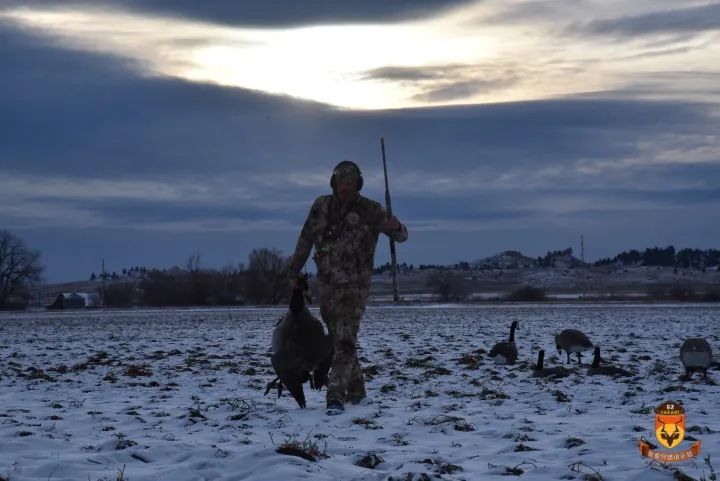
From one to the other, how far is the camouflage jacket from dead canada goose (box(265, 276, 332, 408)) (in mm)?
389

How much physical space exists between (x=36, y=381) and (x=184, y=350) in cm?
636

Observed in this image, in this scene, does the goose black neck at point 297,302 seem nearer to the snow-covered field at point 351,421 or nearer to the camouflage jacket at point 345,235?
the camouflage jacket at point 345,235

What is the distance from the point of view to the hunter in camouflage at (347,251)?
10.2m

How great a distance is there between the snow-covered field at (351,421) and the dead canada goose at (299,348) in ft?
1.14

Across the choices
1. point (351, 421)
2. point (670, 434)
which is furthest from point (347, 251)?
point (670, 434)

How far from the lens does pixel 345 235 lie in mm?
10219

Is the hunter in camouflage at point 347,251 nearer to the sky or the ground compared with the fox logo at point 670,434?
nearer to the sky

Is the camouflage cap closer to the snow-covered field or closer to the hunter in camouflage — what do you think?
the hunter in camouflage

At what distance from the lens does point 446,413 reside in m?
9.20

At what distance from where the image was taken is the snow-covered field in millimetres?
6359

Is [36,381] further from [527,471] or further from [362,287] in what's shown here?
[527,471]

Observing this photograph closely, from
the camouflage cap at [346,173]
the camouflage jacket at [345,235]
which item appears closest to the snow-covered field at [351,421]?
the camouflage jacket at [345,235]

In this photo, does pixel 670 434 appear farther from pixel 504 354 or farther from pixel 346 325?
pixel 504 354

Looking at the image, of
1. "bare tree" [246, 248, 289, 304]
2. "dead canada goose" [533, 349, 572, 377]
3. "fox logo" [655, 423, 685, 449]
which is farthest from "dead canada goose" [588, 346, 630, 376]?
"bare tree" [246, 248, 289, 304]
